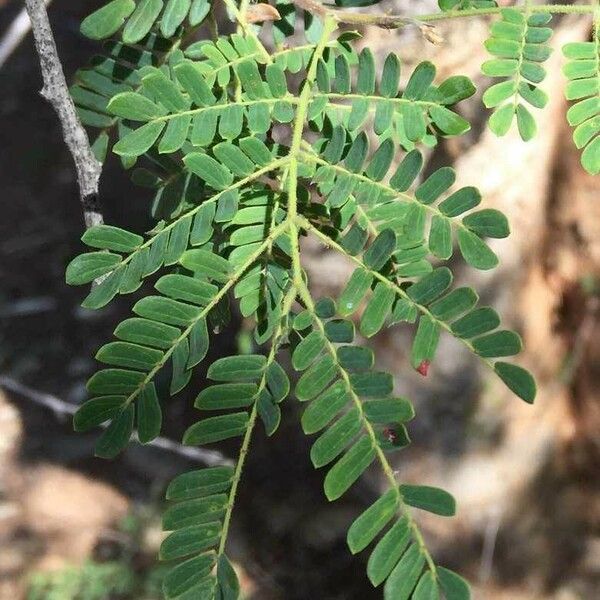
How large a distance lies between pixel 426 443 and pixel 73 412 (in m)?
1.06

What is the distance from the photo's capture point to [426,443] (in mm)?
2234

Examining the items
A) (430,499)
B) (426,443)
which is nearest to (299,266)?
(430,499)

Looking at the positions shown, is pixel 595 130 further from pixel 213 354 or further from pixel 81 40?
pixel 81 40

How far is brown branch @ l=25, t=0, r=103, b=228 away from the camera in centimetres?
88

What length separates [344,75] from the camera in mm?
882

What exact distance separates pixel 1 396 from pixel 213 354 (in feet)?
2.66

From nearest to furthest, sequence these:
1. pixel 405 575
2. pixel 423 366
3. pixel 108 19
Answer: pixel 405 575, pixel 423 366, pixel 108 19

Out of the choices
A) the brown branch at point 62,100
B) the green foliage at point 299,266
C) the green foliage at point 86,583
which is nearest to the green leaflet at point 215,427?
the green foliage at point 299,266

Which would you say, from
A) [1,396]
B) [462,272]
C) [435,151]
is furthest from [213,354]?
[435,151]

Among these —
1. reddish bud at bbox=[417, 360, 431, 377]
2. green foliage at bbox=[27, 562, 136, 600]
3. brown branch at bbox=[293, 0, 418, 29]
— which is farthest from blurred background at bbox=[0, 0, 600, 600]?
reddish bud at bbox=[417, 360, 431, 377]

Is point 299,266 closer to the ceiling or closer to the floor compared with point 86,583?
closer to the ceiling

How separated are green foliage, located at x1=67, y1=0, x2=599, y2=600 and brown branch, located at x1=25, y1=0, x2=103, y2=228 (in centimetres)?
10

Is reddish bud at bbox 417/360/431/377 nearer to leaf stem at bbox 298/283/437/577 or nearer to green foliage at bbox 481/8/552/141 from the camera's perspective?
leaf stem at bbox 298/283/437/577

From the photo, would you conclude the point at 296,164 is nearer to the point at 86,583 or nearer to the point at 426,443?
the point at 426,443
